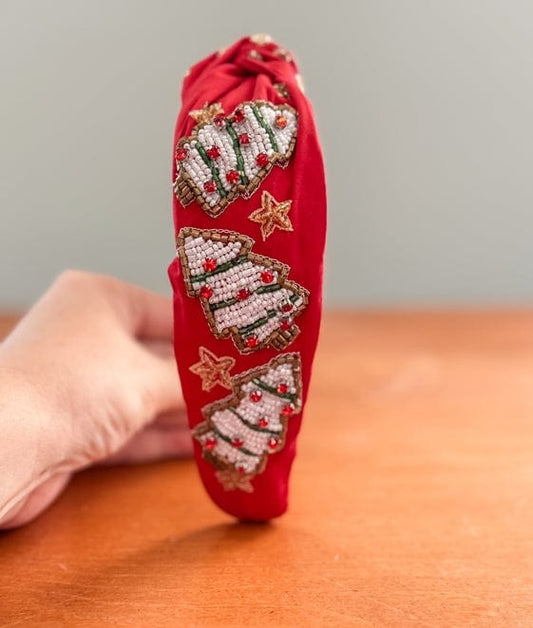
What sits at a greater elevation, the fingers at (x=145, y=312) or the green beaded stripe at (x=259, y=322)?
the green beaded stripe at (x=259, y=322)

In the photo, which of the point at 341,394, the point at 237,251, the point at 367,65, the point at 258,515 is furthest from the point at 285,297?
the point at 367,65

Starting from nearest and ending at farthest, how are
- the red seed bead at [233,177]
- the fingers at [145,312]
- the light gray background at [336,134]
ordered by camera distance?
A: 1. the red seed bead at [233,177]
2. the fingers at [145,312]
3. the light gray background at [336,134]

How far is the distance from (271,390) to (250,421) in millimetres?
26

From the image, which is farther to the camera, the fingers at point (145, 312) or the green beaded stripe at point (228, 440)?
the fingers at point (145, 312)

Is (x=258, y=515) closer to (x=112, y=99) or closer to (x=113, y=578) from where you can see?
(x=113, y=578)

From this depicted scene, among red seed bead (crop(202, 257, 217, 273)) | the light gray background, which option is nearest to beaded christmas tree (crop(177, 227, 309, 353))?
red seed bead (crop(202, 257, 217, 273))

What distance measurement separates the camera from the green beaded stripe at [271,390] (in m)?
0.46

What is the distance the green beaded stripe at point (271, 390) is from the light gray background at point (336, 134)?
1.59 ft

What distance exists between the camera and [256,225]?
0.43 metres

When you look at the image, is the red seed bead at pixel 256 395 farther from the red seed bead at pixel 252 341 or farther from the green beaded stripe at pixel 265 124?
the green beaded stripe at pixel 265 124

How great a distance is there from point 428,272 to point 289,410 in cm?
52

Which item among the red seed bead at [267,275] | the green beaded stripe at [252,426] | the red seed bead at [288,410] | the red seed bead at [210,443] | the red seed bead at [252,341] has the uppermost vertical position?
the red seed bead at [267,275]

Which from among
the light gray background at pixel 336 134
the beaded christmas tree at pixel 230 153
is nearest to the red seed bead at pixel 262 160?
the beaded christmas tree at pixel 230 153

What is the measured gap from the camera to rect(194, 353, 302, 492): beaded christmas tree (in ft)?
1.52
